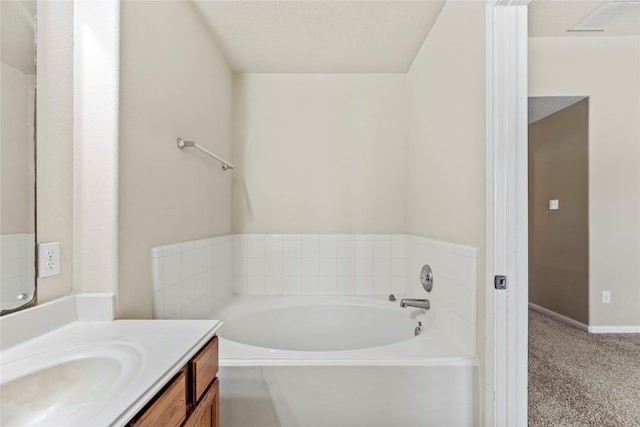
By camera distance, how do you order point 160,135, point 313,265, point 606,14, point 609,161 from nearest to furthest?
point 160,135 → point 606,14 → point 313,265 → point 609,161

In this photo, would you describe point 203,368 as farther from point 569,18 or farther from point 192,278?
point 569,18

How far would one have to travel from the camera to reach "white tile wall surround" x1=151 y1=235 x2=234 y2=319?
132cm

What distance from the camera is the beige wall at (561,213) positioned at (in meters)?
2.78

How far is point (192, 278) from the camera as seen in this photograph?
1613 millimetres

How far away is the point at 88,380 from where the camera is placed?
720 millimetres

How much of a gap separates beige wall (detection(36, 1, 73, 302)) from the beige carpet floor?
2.28 meters

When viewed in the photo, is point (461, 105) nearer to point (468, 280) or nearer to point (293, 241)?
point (468, 280)

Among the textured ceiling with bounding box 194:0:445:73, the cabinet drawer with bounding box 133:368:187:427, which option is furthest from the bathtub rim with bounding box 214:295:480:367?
the textured ceiling with bounding box 194:0:445:73

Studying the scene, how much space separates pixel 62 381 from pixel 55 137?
794 mm

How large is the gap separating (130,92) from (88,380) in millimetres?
1010

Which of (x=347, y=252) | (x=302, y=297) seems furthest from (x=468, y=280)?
(x=302, y=297)

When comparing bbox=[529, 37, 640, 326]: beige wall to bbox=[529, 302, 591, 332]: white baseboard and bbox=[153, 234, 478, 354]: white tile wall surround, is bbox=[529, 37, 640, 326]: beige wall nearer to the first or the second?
bbox=[529, 302, 591, 332]: white baseboard

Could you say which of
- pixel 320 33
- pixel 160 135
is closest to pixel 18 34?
pixel 160 135

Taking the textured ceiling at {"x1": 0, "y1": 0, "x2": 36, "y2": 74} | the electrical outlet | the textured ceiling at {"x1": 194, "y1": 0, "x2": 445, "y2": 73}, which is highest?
the textured ceiling at {"x1": 194, "y1": 0, "x2": 445, "y2": 73}
